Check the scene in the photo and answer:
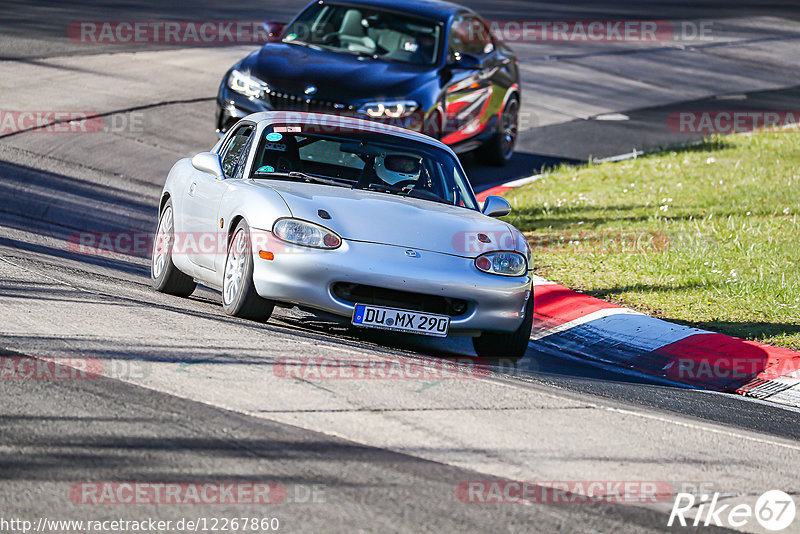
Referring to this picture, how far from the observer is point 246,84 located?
516 inches

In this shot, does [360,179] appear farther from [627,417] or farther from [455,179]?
[627,417]

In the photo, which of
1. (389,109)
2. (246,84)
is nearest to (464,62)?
(389,109)

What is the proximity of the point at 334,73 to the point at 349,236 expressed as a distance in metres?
6.03

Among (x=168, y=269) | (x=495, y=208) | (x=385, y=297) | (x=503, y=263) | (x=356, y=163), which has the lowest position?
(x=168, y=269)

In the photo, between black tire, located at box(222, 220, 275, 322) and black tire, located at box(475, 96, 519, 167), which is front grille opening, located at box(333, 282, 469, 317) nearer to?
black tire, located at box(222, 220, 275, 322)

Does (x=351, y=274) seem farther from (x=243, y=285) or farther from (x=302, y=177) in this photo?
(x=302, y=177)

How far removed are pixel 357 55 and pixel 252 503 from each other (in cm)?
987

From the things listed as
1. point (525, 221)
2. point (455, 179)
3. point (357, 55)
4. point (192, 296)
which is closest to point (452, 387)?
point (455, 179)

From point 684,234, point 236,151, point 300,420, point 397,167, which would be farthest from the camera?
point 684,234

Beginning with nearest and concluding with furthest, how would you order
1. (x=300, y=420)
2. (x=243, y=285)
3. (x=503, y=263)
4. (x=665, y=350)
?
1. (x=300, y=420)
2. (x=243, y=285)
3. (x=503, y=263)
4. (x=665, y=350)

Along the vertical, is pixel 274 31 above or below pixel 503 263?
above

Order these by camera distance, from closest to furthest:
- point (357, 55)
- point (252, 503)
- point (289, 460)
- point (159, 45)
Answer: point (252, 503) → point (289, 460) → point (357, 55) → point (159, 45)

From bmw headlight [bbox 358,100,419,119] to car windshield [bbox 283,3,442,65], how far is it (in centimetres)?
103

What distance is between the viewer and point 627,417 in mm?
6391
